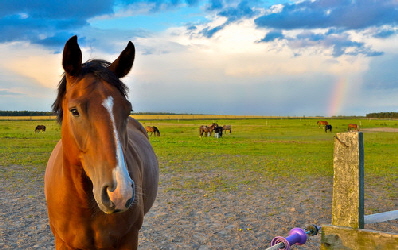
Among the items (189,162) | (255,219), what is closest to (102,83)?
(255,219)

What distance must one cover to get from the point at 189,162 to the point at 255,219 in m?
9.29

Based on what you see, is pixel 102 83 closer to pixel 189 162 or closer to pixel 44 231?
pixel 44 231

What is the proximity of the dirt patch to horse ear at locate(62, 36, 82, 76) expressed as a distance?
3602 mm

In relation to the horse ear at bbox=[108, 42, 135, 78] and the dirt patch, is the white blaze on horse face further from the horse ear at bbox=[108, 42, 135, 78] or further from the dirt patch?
the dirt patch

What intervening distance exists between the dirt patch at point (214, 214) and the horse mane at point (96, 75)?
129 inches

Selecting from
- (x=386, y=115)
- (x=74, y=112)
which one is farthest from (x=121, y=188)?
(x=386, y=115)

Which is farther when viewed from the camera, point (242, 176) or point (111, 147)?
point (242, 176)

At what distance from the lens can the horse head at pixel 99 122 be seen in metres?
2.05

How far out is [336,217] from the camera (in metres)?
2.71

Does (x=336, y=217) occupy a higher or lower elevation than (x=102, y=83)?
lower

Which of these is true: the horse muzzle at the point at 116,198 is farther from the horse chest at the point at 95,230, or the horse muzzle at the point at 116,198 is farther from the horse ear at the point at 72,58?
the horse ear at the point at 72,58

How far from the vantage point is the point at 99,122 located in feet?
7.37

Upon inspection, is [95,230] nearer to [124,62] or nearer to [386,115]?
[124,62]

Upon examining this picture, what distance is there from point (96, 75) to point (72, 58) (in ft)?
0.78
